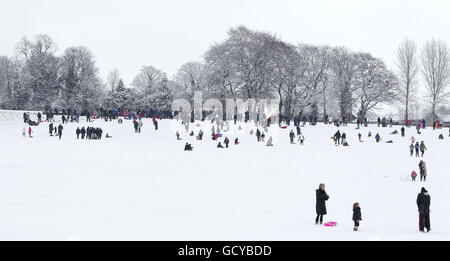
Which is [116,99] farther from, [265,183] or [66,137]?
[265,183]

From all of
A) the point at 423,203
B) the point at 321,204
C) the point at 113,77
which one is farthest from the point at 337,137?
the point at 113,77

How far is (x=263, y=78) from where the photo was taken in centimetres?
6047

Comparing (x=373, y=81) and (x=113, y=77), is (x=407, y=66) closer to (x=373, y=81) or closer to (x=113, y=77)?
(x=373, y=81)

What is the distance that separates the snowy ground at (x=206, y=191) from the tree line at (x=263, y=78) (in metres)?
22.1

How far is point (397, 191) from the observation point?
21.2 meters

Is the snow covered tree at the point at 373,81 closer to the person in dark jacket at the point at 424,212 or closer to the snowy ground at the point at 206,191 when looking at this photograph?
the snowy ground at the point at 206,191

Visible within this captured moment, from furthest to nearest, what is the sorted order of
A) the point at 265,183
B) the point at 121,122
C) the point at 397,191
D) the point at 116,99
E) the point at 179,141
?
the point at 116,99
the point at 121,122
the point at 179,141
the point at 265,183
the point at 397,191

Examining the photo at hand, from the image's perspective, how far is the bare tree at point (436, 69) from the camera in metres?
69.3

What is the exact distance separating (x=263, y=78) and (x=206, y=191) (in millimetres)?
41196

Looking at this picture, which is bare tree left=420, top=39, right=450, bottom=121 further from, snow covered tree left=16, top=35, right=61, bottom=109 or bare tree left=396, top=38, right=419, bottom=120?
snow covered tree left=16, top=35, right=61, bottom=109

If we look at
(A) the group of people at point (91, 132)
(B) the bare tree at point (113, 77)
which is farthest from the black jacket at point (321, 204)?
(B) the bare tree at point (113, 77)
